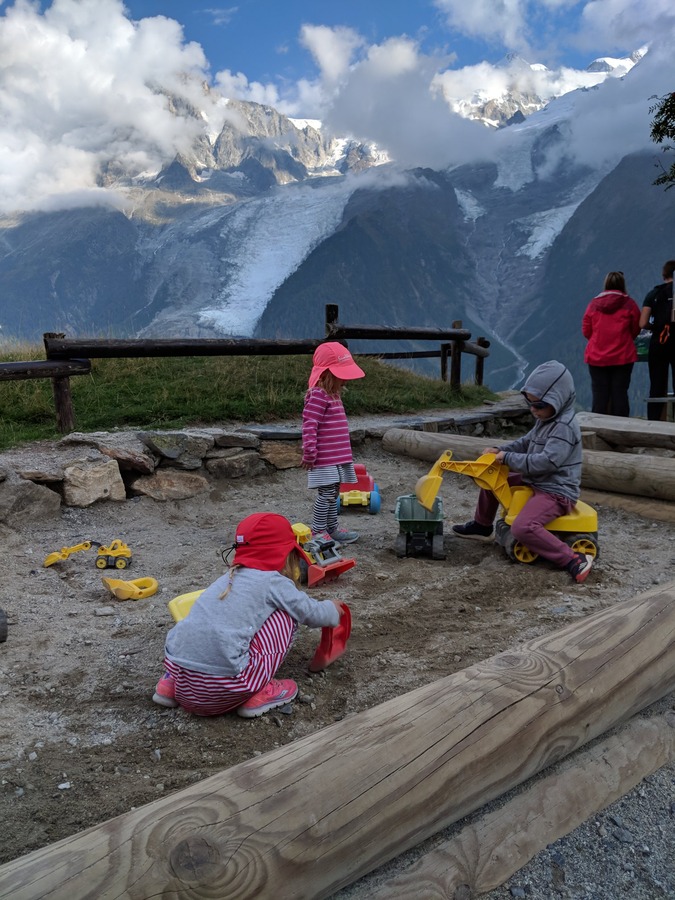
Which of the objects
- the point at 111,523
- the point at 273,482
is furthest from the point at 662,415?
the point at 111,523

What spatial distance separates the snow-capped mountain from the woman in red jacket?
2704 inches

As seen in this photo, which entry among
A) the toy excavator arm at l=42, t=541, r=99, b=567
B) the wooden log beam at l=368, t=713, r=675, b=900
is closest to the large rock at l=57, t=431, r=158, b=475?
the toy excavator arm at l=42, t=541, r=99, b=567

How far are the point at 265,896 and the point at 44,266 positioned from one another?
471ft

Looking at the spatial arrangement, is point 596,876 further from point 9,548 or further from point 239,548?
→ point 9,548

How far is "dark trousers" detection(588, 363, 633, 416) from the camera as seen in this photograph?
7492 mm

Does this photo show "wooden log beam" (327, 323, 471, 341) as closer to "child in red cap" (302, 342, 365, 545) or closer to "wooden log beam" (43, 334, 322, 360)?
"wooden log beam" (43, 334, 322, 360)

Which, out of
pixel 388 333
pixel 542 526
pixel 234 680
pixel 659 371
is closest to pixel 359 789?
pixel 234 680

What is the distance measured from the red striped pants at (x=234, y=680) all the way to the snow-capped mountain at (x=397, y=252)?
74233 millimetres

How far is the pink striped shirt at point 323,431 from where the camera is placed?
452 centimetres

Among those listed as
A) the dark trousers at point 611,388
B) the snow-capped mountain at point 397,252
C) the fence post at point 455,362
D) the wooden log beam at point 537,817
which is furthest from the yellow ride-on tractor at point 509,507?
the snow-capped mountain at point 397,252

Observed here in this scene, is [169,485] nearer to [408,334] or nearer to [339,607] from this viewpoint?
[339,607]

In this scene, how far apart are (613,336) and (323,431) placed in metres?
4.44

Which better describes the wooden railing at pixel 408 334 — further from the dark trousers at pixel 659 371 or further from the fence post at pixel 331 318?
the dark trousers at pixel 659 371

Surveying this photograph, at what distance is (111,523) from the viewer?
5055mm
